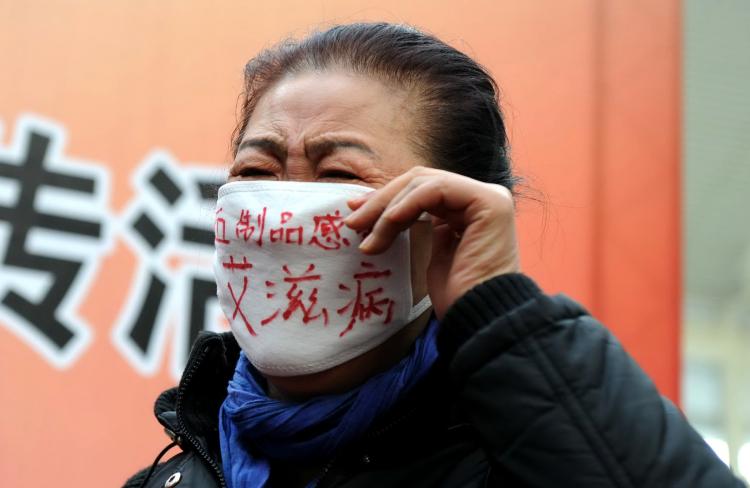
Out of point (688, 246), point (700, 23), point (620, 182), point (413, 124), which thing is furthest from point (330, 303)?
point (688, 246)

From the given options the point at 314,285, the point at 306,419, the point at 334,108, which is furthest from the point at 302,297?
the point at 334,108

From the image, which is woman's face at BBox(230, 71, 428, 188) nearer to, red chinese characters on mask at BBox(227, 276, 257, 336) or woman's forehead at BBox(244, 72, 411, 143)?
woman's forehead at BBox(244, 72, 411, 143)

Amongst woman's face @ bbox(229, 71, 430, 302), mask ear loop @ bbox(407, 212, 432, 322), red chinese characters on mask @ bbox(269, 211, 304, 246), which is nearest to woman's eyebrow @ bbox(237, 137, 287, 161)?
woman's face @ bbox(229, 71, 430, 302)

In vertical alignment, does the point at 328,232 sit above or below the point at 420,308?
above

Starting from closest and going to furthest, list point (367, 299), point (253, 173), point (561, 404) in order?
point (561, 404), point (367, 299), point (253, 173)

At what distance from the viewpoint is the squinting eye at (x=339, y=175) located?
3.60ft

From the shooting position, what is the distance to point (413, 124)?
1.16m

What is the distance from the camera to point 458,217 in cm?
98

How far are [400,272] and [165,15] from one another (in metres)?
1.36

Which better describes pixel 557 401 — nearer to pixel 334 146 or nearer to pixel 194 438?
pixel 334 146

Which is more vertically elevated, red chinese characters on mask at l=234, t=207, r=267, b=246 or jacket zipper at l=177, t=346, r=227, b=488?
red chinese characters on mask at l=234, t=207, r=267, b=246

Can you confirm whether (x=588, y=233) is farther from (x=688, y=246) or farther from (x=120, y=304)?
(x=688, y=246)

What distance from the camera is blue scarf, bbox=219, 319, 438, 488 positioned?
3.45 feet

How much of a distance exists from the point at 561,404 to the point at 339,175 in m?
0.42
